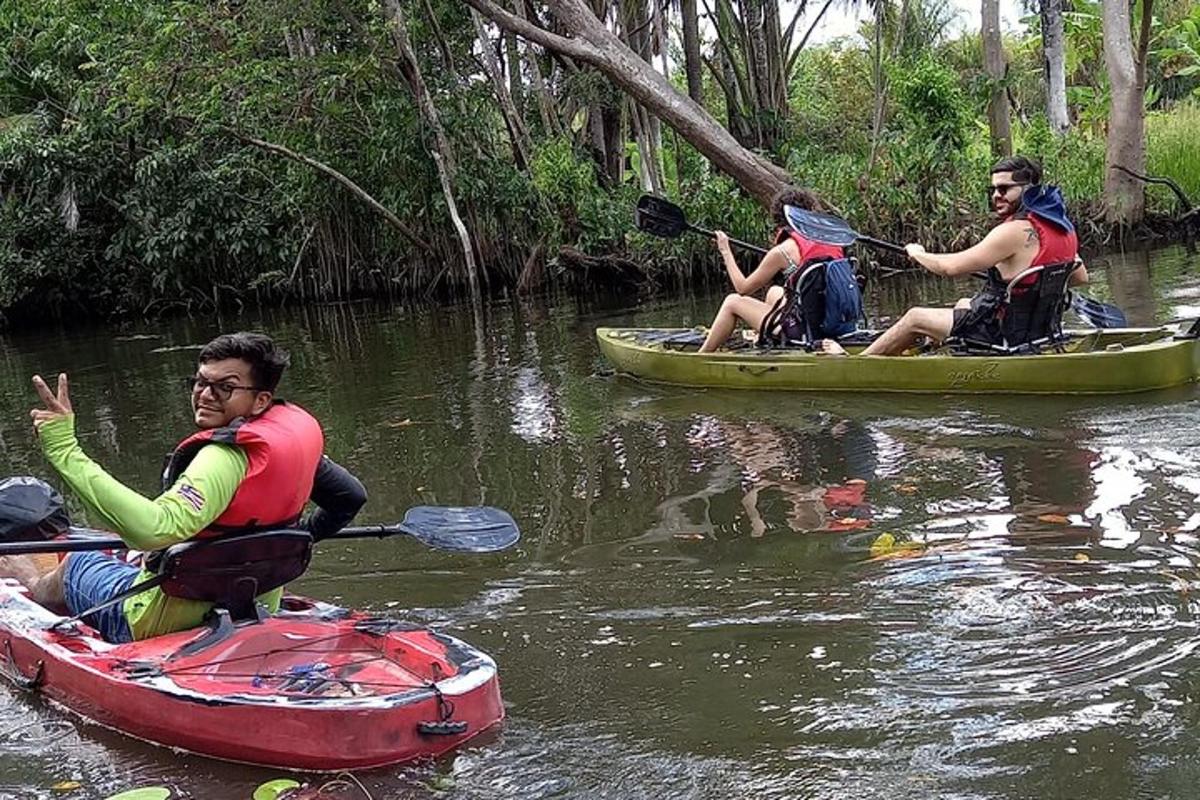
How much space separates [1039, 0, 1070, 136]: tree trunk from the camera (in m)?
19.5

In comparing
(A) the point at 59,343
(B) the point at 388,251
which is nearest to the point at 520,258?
(B) the point at 388,251

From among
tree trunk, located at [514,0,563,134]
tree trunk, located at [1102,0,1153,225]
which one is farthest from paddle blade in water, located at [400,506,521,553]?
tree trunk, located at [1102,0,1153,225]


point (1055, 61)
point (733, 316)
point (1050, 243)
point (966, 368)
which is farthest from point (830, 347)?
point (1055, 61)

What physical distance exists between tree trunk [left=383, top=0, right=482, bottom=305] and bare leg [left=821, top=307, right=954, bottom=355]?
9653mm

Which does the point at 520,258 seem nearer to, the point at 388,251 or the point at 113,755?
the point at 388,251

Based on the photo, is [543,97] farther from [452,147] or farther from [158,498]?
[158,498]

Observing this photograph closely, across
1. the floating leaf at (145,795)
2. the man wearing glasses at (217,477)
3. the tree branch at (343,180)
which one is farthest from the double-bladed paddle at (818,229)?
the tree branch at (343,180)

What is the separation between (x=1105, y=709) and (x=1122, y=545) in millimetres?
1347

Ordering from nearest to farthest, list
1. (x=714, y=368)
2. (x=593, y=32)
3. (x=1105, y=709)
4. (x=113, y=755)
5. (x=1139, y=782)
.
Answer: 1. (x=1139, y=782)
2. (x=1105, y=709)
3. (x=113, y=755)
4. (x=714, y=368)
5. (x=593, y=32)

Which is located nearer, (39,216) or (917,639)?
(917,639)

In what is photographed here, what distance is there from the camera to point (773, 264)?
826 cm

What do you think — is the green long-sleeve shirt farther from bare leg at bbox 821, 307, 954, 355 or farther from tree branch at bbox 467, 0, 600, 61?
tree branch at bbox 467, 0, 600, 61

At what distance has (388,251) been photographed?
62.3ft

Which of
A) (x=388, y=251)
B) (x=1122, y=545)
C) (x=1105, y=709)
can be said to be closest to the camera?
A: (x=1105, y=709)
